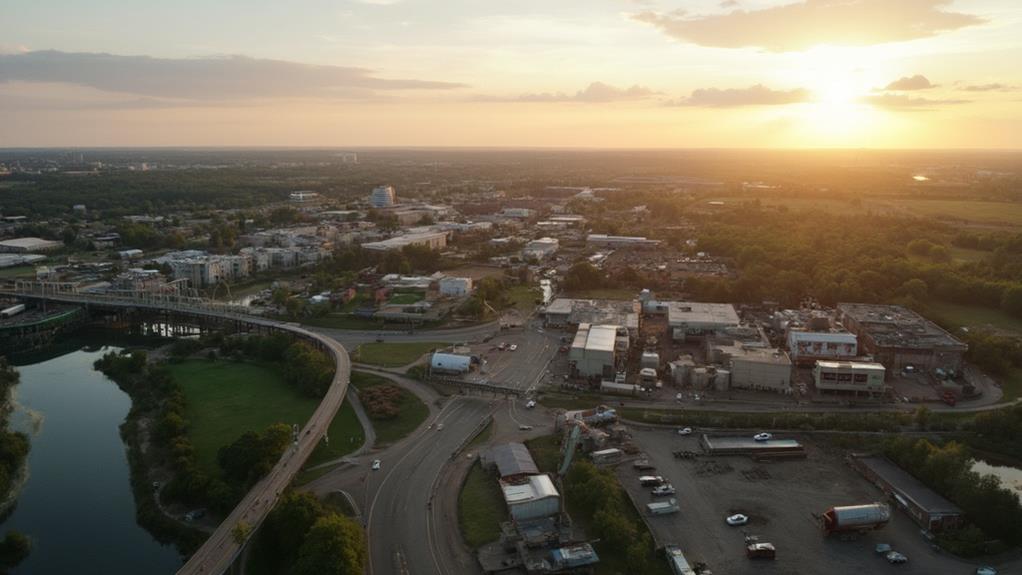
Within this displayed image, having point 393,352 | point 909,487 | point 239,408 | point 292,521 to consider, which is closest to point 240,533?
point 292,521

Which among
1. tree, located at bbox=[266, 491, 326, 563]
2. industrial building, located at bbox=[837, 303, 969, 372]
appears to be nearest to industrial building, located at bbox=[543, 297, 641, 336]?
industrial building, located at bbox=[837, 303, 969, 372]

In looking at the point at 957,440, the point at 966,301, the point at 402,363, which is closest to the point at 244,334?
the point at 402,363

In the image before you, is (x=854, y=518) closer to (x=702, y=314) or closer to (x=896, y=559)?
(x=896, y=559)

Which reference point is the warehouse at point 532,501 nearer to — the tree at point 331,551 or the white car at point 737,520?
the tree at point 331,551

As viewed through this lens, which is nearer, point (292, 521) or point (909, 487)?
point (292, 521)

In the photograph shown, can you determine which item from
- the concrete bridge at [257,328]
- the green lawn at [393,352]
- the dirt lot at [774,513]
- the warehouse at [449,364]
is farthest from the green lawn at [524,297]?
the dirt lot at [774,513]

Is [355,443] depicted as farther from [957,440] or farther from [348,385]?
[957,440]
